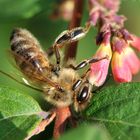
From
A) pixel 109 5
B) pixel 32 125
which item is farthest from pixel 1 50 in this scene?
pixel 32 125

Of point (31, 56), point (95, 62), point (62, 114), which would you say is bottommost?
point (62, 114)

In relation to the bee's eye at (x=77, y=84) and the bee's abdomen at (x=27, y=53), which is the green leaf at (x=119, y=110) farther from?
the bee's abdomen at (x=27, y=53)

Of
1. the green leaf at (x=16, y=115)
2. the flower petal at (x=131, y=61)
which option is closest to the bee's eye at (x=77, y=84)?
the green leaf at (x=16, y=115)

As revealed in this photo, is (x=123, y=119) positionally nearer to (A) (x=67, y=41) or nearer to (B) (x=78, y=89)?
(B) (x=78, y=89)

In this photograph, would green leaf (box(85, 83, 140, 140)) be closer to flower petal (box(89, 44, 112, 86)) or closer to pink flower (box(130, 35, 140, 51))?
flower petal (box(89, 44, 112, 86))

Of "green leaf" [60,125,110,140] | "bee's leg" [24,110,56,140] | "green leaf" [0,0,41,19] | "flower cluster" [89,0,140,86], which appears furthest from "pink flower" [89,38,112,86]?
"green leaf" [0,0,41,19]

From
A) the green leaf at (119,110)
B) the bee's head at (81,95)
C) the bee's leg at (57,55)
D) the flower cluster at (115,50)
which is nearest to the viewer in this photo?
the green leaf at (119,110)

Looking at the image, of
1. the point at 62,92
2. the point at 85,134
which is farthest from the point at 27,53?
the point at 85,134
